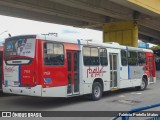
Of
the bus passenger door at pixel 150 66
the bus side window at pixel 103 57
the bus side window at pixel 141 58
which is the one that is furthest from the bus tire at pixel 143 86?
the bus side window at pixel 103 57

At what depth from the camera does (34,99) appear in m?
14.2

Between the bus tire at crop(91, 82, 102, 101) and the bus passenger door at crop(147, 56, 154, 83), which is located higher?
the bus passenger door at crop(147, 56, 154, 83)

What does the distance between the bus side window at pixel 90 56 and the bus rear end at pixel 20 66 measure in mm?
2792

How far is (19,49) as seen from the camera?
11.9m

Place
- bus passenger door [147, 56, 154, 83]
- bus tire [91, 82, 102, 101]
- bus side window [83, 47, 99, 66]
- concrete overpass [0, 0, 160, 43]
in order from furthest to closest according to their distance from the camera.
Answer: concrete overpass [0, 0, 160, 43], bus passenger door [147, 56, 154, 83], bus tire [91, 82, 102, 101], bus side window [83, 47, 99, 66]

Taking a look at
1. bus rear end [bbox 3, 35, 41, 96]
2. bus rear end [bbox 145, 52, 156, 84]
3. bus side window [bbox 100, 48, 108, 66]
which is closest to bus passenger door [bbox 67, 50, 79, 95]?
bus rear end [bbox 3, 35, 41, 96]

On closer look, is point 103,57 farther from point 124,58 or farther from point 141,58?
point 141,58

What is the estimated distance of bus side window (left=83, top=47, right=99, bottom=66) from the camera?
1350 cm

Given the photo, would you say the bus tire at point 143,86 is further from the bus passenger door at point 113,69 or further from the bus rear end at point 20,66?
the bus rear end at point 20,66

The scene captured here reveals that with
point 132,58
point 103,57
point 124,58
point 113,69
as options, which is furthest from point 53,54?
point 132,58

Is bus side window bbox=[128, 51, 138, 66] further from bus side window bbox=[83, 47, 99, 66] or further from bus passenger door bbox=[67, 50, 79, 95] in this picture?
bus passenger door bbox=[67, 50, 79, 95]

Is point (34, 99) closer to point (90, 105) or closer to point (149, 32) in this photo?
point (90, 105)

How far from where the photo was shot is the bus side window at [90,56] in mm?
13500

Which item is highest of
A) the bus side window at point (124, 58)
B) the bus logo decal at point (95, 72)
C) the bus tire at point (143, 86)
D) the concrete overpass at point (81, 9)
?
the concrete overpass at point (81, 9)
